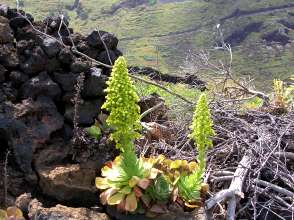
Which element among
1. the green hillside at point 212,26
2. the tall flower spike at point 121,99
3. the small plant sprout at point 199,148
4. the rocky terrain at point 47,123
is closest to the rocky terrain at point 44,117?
the rocky terrain at point 47,123

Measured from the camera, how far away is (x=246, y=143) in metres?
7.40

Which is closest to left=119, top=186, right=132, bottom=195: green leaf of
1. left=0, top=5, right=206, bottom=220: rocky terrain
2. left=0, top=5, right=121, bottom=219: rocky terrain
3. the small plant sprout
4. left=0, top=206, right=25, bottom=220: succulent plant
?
left=0, top=5, right=206, bottom=220: rocky terrain

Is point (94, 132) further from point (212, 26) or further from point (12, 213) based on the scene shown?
point (212, 26)

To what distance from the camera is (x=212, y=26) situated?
172m

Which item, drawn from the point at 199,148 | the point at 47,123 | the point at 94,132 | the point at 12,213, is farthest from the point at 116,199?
the point at 47,123

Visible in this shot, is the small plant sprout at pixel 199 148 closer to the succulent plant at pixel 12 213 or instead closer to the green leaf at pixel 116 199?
the green leaf at pixel 116 199

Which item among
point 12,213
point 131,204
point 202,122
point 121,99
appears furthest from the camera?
point 12,213

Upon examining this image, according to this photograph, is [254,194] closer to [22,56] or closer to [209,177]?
[209,177]

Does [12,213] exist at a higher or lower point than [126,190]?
lower

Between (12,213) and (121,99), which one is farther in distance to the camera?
(12,213)

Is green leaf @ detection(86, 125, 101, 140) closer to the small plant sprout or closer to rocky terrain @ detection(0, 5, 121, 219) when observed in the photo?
rocky terrain @ detection(0, 5, 121, 219)

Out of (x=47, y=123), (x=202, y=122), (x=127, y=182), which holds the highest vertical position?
(x=202, y=122)

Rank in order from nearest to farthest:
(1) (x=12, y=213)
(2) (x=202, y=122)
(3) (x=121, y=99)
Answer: (3) (x=121, y=99) → (2) (x=202, y=122) → (1) (x=12, y=213)

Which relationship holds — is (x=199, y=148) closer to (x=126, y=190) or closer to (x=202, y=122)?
(x=202, y=122)
